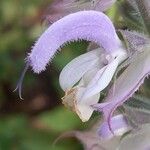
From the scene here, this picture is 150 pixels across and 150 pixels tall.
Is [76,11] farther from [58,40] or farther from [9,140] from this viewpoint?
[9,140]

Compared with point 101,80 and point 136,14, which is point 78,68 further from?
point 136,14

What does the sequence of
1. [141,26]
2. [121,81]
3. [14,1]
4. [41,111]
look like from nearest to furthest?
1. [121,81]
2. [141,26]
3. [14,1]
4. [41,111]

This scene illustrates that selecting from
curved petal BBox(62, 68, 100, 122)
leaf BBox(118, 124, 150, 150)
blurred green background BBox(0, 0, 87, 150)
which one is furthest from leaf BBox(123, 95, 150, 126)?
blurred green background BBox(0, 0, 87, 150)

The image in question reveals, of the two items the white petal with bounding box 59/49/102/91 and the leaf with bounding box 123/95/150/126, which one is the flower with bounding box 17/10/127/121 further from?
the leaf with bounding box 123/95/150/126

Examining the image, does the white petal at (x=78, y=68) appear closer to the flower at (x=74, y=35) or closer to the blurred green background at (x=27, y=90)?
the flower at (x=74, y=35)

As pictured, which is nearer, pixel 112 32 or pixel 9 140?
pixel 112 32

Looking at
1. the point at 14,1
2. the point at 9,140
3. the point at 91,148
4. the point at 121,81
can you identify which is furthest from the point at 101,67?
the point at 14,1

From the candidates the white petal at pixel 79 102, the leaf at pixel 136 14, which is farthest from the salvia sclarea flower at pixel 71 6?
the white petal at pixel 79 102
